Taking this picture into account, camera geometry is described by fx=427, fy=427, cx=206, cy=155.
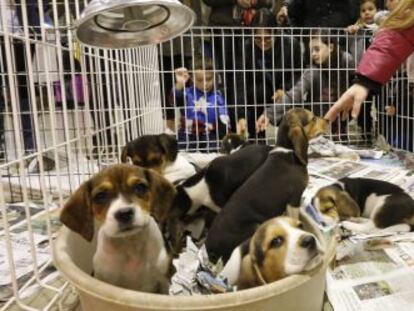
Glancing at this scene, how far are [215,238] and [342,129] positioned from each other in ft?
7.89

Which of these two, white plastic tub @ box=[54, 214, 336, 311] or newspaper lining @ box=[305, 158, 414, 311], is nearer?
white plastic tub @ box=[54, 214, 336, 311]

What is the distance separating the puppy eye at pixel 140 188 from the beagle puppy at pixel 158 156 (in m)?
0.64

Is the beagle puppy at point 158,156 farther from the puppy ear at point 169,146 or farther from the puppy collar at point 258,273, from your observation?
the puppy collar at point 258,273

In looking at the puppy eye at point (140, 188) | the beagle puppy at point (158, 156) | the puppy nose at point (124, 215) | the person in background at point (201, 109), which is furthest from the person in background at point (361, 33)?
the puppy nose at point (124, 215)

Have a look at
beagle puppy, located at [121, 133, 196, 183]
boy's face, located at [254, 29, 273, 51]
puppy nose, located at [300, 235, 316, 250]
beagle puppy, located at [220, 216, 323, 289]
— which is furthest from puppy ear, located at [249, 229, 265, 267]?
boy's face, located at [254, 29, 273, 51]

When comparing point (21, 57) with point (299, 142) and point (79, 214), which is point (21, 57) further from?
point (299, 142)

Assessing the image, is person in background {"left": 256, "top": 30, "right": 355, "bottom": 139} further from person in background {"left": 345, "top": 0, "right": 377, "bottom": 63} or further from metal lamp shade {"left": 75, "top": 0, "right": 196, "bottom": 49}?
metal lamp shade {"left": 75, "top": 0, "right": 196, "bottom": 49}

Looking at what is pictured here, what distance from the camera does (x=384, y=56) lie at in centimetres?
144

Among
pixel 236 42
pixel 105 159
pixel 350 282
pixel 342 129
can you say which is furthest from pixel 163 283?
pixel 342 129

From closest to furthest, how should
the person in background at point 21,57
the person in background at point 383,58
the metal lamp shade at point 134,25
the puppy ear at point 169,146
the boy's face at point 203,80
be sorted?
the metal lamp shade at point 134,25
the person in background at point 21,57
the person in background at point 383,58
the puppy ear at point 169,146
the boy's face at point 203,80

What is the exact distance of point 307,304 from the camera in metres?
0.97

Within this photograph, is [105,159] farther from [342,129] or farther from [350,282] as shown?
[342,129]

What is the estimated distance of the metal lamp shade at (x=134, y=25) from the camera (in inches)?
44.3

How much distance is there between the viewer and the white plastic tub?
83 cm
